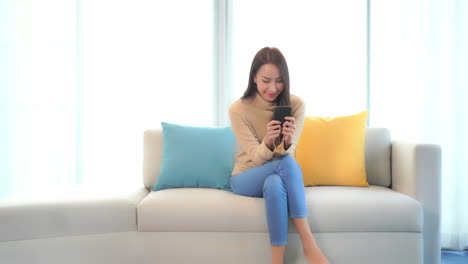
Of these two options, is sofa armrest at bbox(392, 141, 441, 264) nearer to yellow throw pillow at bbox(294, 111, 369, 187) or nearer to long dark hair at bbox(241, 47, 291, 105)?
yellow throw pillow at bbox(294, 111, 369, 187)

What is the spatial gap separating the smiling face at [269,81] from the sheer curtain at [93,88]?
1199 millimetres

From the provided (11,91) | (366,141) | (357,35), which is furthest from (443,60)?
(11,91)

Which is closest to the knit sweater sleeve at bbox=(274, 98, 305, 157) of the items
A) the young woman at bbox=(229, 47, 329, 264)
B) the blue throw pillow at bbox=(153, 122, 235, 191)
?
the young woman at bbox=(229, 47, 329, 264)

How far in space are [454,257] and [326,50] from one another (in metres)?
1.84

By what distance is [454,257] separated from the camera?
2867mm

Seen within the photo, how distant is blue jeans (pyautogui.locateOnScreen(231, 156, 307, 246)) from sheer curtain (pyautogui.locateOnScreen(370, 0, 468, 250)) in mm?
1546

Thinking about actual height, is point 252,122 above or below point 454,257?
above

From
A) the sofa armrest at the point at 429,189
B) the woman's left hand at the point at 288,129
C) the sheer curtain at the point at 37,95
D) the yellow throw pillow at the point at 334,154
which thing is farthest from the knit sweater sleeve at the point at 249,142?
the sheer curtain at the point at 37,95

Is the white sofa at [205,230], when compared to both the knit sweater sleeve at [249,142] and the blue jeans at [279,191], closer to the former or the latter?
the blue jeans at [279,191]

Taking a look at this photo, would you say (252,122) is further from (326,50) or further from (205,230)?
(326,50)

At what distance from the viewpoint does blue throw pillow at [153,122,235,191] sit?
2492mm

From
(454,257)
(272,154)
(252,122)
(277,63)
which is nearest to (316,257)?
(272,154)

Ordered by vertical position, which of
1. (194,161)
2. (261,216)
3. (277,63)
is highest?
(277,63)

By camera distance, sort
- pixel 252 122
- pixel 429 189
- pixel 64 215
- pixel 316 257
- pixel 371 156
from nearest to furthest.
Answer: pixel 316 257, pixel 64 215, pixel 429 189, pixel 252 122, pixel 371 156
